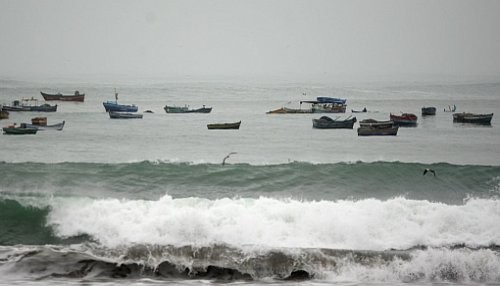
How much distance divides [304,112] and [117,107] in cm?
484

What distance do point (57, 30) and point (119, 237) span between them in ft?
29.9

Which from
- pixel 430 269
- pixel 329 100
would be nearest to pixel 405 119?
pixel 329 100

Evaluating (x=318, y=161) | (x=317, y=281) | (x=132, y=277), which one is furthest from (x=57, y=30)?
(x=317, y=281)

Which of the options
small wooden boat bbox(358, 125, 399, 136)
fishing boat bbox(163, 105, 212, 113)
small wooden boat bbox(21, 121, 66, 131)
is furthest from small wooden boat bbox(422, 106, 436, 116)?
small wooden boat bbox(21, 121, 66, 131)

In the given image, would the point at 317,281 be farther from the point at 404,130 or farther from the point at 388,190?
the point at 404,130

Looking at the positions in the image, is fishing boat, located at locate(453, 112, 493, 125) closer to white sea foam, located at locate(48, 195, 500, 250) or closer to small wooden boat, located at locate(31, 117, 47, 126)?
white sea foam, located at locate(48, 195, 500, 250)

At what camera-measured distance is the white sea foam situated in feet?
28.0

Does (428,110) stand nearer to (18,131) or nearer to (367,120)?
(367,120)

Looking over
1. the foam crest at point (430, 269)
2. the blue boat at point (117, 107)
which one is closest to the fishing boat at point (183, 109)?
the blue boat at point (117, 107)

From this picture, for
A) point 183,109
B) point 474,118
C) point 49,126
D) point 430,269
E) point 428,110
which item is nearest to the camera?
point 430,269

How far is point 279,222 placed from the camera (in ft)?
30.3

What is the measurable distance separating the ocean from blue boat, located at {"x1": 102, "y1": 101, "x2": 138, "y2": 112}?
0.23 metres

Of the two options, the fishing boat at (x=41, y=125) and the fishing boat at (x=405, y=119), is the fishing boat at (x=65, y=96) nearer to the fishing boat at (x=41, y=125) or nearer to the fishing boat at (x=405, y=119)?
the fishing boat at (x=41, y=125)

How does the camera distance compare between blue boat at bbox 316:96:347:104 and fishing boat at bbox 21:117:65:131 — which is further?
blue boat at bbox 316:96:347:104
